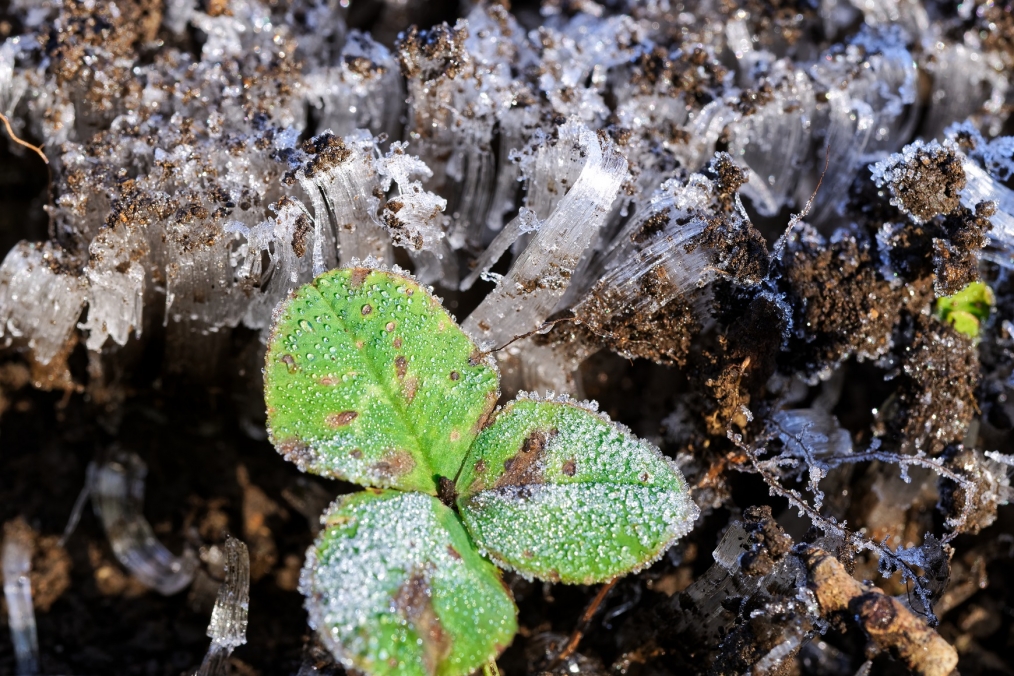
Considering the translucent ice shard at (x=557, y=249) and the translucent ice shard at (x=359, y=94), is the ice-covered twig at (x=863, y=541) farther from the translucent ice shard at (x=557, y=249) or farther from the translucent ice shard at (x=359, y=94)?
the translucent ice shard at (x=359, y=94)

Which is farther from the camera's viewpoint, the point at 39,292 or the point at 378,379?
the point at 39,292

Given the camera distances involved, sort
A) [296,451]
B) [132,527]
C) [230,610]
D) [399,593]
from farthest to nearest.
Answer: [132,527] < [230,610] < [296,451] < [399,593]

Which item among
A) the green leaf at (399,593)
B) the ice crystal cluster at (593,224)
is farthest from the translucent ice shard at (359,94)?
the green leaf at (399,593)

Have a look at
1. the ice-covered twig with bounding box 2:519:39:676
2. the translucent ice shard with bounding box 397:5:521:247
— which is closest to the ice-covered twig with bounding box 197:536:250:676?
the ice-covered twig with bounding box 2:519:39:676

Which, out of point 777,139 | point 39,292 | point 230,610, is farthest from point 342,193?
point 777,139

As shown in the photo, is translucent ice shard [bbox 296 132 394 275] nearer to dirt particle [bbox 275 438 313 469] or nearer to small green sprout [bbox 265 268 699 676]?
small green sprout [bbox 265 268 699 676]

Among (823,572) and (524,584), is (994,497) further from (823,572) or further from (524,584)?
(524,584)

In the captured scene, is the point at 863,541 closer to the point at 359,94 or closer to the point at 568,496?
the point at 568,496
